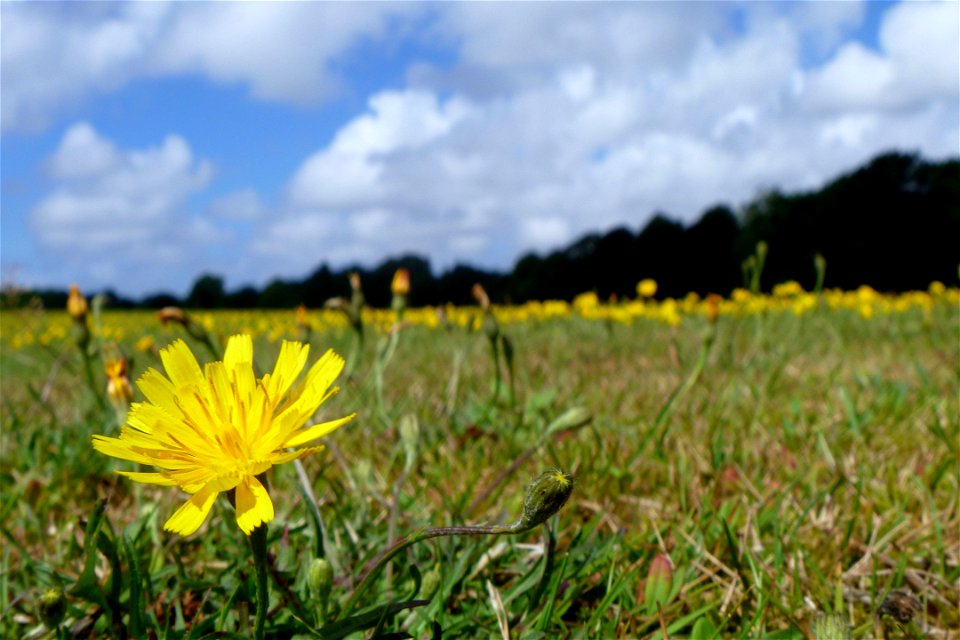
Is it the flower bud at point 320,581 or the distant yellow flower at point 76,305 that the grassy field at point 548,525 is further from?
the distant yellow flower at point 76,305

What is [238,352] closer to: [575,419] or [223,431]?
[223,431]

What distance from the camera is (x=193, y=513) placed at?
82 centimetres

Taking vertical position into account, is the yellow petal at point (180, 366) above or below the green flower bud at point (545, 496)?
above

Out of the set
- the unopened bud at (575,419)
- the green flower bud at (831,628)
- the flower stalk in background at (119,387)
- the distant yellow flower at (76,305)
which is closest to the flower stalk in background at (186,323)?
the flower stalk in background at (119,387)

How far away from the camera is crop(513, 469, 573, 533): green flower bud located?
2.76 ft

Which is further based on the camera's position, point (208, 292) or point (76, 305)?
point (208, 292)

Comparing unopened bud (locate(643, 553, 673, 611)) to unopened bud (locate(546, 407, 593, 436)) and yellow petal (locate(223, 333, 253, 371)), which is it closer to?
unopened bud (locate(546, 407, 593, 436))

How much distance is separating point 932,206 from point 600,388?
26614 mm

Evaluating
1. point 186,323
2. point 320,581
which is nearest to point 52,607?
point 320,581

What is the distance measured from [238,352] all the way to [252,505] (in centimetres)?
23

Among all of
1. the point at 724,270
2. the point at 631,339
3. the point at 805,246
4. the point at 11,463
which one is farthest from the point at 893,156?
the point at 11,463

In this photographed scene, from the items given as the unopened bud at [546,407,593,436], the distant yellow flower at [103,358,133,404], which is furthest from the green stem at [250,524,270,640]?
the distant yellow flower at [103,358,133,404]

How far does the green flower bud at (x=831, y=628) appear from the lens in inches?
39.3

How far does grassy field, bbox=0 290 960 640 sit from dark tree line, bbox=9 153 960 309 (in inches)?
804
